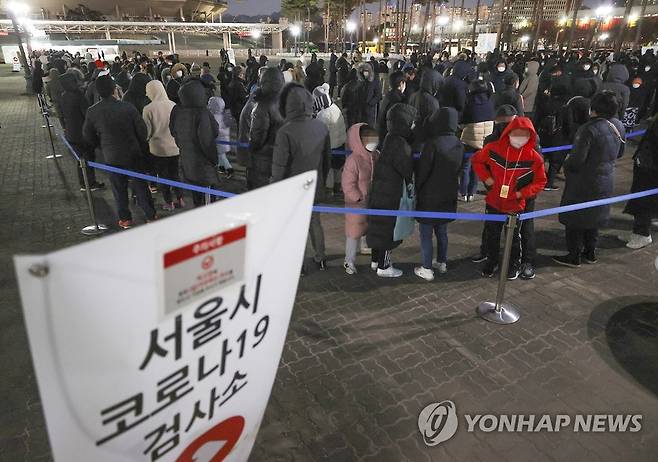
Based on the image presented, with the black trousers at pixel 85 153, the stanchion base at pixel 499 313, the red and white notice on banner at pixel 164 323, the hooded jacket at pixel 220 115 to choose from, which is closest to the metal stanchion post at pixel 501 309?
the stanchion base at pixel 499 313

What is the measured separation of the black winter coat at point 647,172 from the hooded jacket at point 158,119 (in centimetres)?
669

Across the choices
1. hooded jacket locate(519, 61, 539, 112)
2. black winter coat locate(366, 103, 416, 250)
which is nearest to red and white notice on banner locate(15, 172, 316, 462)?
black winter coat locate(366, 103, 416, 250)

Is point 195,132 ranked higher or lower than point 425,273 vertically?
higher

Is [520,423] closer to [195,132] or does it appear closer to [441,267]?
[441,267]

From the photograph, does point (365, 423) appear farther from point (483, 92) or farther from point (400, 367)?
point (483, 92)

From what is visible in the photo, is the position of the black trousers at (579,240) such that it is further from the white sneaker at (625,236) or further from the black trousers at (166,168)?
the black trousers at (166,168)

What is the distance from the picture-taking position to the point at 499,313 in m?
4.54

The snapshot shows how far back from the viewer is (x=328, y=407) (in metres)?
3.45

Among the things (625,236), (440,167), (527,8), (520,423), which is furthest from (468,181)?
(527,8)

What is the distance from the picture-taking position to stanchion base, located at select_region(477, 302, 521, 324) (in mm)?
4465

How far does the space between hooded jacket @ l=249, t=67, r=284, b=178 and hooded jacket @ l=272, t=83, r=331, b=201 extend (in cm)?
66

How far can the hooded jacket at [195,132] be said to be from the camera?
5723 mm

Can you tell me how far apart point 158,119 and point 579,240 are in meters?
6.21

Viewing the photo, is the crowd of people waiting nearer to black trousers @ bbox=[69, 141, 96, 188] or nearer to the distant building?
black trousers @ bbox=[69, 141, 96, 188]
